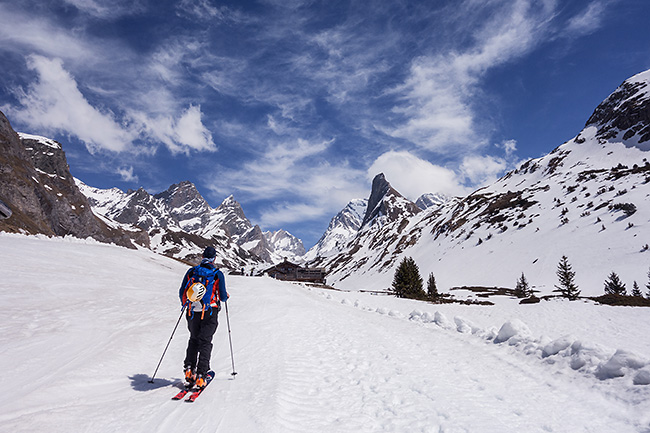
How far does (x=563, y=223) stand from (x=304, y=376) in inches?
3017

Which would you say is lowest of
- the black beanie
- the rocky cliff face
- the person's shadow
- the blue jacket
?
the person's shadow

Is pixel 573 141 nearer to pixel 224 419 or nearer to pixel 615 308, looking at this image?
pixel 615 308

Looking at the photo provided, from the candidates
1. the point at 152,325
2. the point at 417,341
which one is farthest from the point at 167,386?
the point at 417,341

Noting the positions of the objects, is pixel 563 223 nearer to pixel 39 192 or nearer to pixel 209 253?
pixel 209 253

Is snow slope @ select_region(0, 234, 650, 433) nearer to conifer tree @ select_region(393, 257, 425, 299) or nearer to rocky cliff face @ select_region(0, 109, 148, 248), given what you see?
rocky cliff face @ select_region(0, 109, 148, 248)

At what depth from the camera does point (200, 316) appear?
602cm

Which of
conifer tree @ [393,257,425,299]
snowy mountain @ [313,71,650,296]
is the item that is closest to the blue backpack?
conifer tree @ [393,257,425,299]

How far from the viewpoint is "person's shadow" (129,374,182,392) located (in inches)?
222

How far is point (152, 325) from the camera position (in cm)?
1027

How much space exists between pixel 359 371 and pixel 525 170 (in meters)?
168

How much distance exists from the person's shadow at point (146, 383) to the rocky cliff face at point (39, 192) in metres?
29.2

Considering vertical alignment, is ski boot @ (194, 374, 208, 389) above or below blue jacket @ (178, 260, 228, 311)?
below

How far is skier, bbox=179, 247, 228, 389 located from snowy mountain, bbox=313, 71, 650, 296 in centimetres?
4722

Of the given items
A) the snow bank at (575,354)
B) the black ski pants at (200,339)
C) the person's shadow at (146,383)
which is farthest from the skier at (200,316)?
the snow bank at (575,354)
